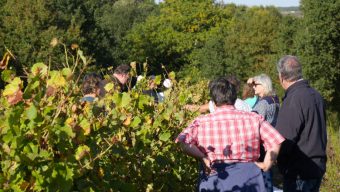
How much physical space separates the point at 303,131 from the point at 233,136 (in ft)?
2.95

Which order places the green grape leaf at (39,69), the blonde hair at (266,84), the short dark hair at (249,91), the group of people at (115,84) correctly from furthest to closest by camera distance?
the short dark hair at (249,91) → the blonde hair at (266,84) → the group of people at (115,84) → the green grape leaf at (39,69)

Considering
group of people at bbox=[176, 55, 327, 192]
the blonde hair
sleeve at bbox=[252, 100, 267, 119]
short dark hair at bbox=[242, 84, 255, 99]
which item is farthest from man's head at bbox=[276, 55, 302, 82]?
short dark hair at bbox=[242, 84, 255, 99]

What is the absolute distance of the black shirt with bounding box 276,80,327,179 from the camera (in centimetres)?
401

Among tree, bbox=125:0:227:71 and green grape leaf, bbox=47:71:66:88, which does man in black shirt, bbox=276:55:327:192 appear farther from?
tree, bbox=125:0:227:71

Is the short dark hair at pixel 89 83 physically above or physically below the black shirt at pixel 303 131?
above

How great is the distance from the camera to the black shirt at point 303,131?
401 cm

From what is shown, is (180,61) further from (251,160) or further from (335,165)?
(251,160)

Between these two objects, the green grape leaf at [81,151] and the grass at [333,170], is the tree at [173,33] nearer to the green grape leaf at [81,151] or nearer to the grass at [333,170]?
the grass at [333,170]

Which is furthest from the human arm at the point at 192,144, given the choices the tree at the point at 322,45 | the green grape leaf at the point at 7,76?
the tree at the point at 322,45

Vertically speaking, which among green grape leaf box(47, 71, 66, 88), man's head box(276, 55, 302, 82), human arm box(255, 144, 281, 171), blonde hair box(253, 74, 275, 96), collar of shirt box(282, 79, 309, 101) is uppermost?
green grape leaf box(47, 71, 66, 88)

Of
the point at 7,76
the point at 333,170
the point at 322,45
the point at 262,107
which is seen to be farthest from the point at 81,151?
the point at 322,45

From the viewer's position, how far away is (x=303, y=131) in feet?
13.3

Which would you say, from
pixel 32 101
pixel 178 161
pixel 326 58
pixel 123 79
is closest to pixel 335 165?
pixel 123 79

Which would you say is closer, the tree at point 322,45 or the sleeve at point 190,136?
the sleeve at point 190,136
